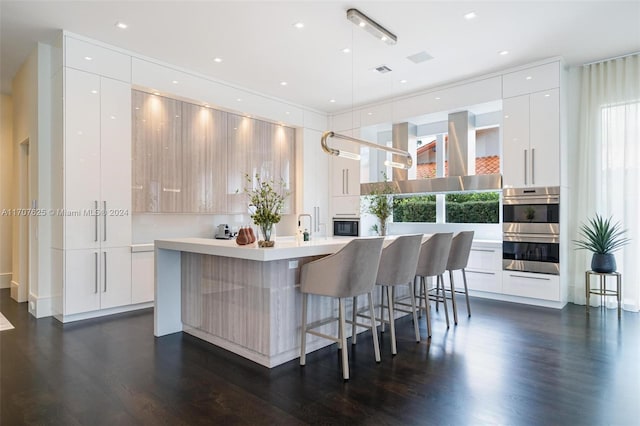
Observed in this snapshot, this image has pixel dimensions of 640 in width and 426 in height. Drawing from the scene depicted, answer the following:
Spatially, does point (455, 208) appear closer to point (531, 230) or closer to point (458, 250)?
point (531, 230)

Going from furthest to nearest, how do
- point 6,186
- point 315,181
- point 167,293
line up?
point 315,181, point 6,186, point 167,293

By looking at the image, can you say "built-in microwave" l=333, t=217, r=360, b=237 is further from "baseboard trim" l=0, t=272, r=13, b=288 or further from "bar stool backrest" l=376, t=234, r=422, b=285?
"baseboard trim" l=0, t=272, r=13, b=288

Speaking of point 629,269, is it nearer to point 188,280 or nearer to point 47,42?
point 188,280

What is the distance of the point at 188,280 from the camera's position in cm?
359

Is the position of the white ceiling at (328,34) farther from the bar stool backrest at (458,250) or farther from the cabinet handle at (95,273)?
the cabinet handle at (95,273)

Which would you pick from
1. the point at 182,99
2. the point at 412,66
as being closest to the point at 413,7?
the point at 412,66

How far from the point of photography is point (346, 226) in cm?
690

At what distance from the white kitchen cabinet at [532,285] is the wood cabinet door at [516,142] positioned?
1.16 meters

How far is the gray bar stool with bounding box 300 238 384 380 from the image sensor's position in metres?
2.68

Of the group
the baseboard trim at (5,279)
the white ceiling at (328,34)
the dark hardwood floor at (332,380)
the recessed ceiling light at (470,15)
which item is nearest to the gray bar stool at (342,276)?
the dark hardwood floor at (332,380)

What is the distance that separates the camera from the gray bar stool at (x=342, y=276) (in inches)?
105

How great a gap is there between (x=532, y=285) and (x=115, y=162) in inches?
207

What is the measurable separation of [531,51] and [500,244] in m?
2.41

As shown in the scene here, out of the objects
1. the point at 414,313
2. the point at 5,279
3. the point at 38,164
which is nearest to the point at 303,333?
the point at 414,313
